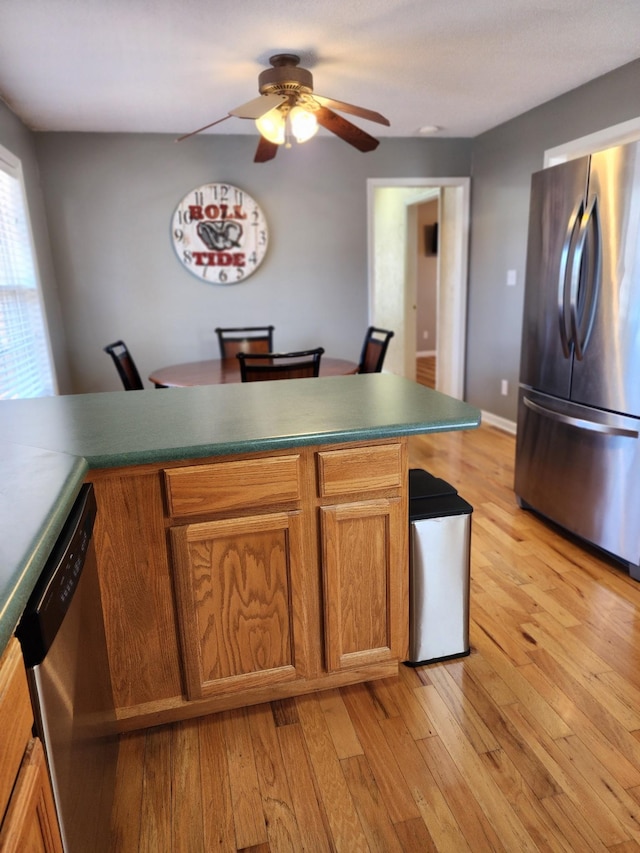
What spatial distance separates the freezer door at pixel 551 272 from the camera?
247cm

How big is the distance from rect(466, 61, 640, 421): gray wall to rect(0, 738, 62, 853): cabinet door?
12.8 feet

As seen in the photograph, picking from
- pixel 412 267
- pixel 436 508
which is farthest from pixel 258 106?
pixel 412 267

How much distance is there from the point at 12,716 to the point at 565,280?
255cm

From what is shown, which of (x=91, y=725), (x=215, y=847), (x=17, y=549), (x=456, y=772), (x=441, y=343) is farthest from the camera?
(x=441, y=343)

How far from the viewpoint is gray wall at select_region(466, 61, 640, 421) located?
354cm

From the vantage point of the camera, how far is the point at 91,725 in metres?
1.12

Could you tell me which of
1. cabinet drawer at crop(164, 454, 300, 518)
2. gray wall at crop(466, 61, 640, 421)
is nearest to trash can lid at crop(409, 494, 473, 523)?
cabinet drawer at crop(164, 454, 300, 518)

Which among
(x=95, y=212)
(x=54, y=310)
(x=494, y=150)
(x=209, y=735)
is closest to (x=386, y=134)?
(x=494, y=150)

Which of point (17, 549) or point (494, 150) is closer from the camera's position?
point (17, 549)

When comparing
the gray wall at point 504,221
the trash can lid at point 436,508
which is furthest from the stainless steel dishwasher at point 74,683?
the gray wall at point 504,221

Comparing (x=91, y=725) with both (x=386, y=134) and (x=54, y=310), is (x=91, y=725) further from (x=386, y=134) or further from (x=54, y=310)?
(x=386, y=134)

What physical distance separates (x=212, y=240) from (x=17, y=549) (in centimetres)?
389

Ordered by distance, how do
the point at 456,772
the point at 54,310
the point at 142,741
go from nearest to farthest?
the point at 456,772
the point at 142,741
the point at 54,310

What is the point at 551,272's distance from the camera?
8.67ft
